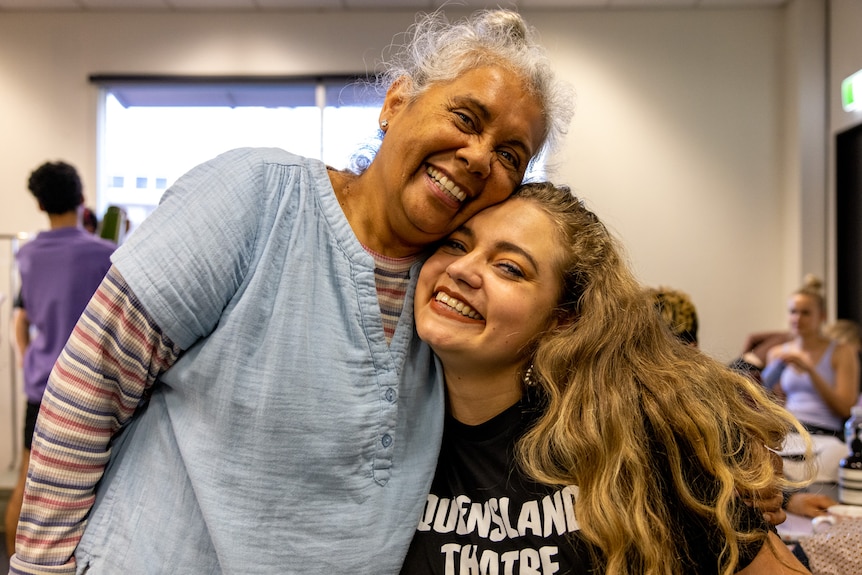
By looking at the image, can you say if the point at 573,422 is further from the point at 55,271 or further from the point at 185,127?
the point at 185,127

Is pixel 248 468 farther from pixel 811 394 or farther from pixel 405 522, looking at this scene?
pixel 811 394

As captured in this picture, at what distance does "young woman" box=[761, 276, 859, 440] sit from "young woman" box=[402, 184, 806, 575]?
266 cm

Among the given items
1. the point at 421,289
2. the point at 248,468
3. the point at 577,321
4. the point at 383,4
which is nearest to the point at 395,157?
the point at 421,289

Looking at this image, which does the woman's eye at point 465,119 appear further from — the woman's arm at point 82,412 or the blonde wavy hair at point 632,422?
the woman's arm at point 82,412

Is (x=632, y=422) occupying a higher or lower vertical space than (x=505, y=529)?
higher

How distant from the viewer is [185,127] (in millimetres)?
5445

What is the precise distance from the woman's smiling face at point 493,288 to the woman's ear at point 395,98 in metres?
0.26

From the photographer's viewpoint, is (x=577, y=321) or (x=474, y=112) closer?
(x=474, y=112)

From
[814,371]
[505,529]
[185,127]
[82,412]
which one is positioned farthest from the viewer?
[185,127]

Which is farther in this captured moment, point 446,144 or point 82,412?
point 446,144

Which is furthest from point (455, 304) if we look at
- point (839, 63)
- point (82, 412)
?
point (839, 63)

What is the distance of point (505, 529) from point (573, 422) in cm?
23

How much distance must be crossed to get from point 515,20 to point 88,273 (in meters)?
2.25

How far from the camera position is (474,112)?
1.30 metres
